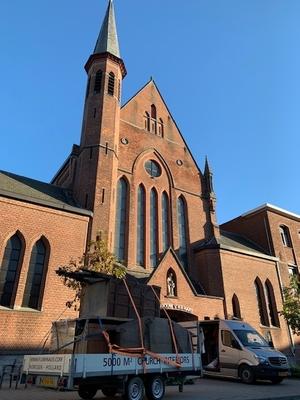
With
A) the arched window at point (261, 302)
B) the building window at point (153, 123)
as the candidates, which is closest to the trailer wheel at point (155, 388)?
the arched window at point (261, 302)

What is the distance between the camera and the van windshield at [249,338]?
14.5 metres

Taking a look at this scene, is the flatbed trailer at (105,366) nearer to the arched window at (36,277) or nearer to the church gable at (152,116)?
the arched window at (36,277)

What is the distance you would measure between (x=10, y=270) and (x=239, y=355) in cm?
1096

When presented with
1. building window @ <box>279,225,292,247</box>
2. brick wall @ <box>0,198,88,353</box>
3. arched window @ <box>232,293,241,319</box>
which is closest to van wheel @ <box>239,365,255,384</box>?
brick wall @ <box>0,198,88,353</box>

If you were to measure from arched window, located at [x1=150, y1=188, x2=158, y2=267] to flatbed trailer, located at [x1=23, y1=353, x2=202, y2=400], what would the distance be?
14331 mm

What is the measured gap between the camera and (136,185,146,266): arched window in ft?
76.6

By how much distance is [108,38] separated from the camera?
2867 centimetres

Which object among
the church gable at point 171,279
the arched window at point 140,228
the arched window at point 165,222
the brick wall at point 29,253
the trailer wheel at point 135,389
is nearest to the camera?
the trailer wheel at point 135,389

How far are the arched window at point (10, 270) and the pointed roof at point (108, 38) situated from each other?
17.2m

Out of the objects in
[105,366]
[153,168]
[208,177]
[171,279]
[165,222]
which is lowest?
[105,366]

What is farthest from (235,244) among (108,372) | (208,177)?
(108,372)

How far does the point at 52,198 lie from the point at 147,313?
1075cm

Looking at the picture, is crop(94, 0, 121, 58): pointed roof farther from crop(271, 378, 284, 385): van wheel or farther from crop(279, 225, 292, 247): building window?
crop(271, 378, 284, 385): van wheel

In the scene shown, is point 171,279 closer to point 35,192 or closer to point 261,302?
point 261,302
